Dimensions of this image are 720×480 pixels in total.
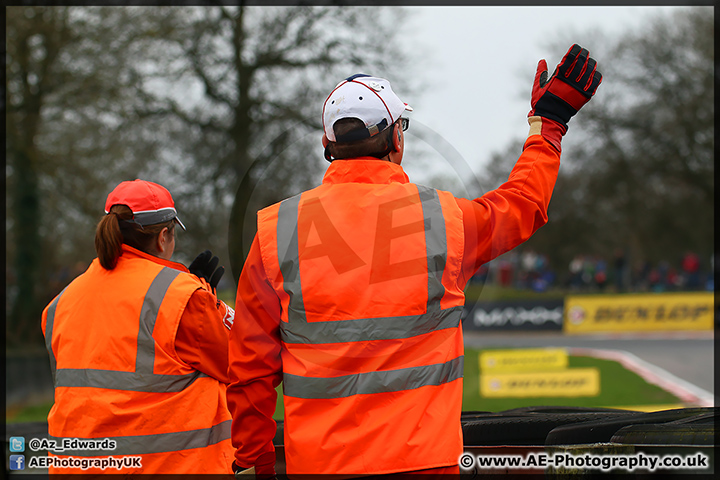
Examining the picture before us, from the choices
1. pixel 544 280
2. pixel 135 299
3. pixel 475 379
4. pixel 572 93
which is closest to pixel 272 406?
pixel 135 299

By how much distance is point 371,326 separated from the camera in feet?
6.57

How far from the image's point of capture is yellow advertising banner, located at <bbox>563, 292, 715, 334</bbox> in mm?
23125

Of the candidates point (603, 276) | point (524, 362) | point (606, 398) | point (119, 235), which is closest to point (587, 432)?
point (119, 235)

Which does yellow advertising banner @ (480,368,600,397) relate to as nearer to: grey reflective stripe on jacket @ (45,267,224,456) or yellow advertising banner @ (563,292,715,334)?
grey reflective stripe on jacket @ (45,267,224,456)

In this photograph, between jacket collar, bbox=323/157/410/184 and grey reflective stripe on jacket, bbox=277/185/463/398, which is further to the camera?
jacket collar, bbox=323/157/410/184

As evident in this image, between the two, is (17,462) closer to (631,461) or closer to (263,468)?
(263,468)

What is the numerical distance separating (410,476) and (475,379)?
1281 centimetres

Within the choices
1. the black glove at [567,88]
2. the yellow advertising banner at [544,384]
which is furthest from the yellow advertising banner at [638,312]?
the black glove at [567,88]

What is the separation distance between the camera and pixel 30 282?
16.5 metres

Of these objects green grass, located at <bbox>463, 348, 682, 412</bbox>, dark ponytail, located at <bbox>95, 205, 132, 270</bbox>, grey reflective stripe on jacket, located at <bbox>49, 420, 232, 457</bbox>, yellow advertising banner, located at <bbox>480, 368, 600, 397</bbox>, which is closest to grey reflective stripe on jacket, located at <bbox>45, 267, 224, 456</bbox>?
grey reflective stripe on jacket, located at <bbox>49, 420, 232, 457</bbox>

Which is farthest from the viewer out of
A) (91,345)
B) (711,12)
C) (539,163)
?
(711,12)

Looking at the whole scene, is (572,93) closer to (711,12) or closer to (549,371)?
(549,371)

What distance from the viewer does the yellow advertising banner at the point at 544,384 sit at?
1235 cm

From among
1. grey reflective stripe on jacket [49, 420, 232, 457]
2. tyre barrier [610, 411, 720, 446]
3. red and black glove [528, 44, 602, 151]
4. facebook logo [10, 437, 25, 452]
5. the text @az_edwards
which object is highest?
red and black glove [528, 44, 602, 151]
